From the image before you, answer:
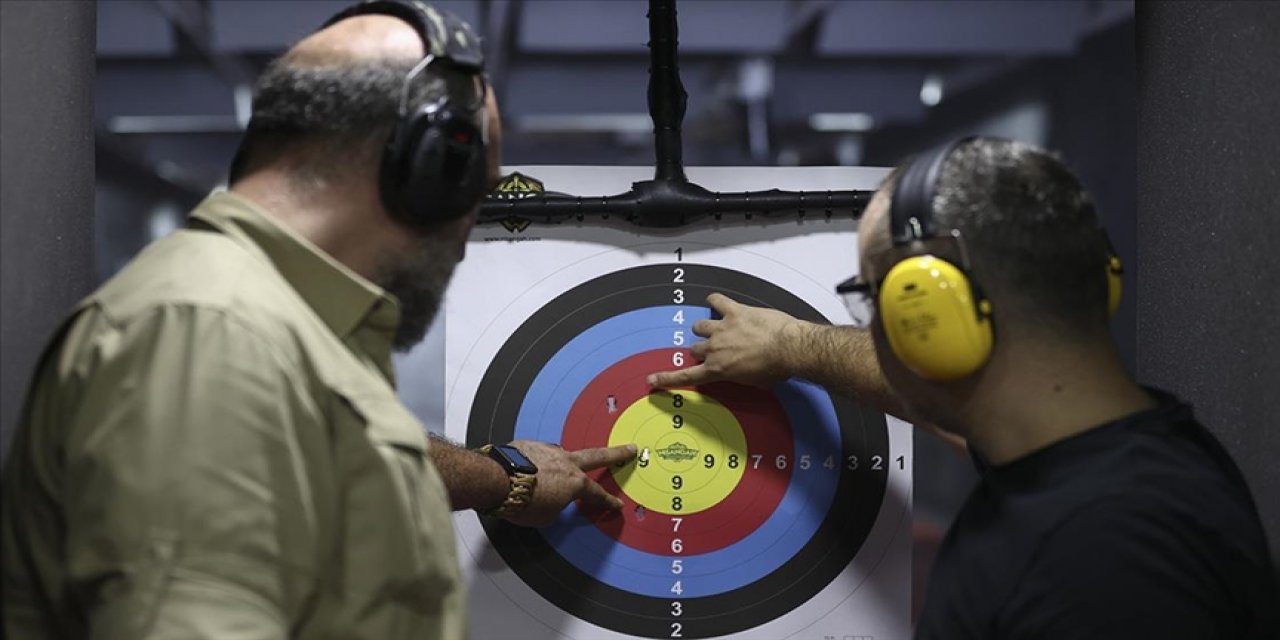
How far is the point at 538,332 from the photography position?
1.74 meters

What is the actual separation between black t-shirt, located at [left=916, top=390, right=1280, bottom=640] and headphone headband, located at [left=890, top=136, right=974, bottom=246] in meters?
0.22

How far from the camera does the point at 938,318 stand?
103cm

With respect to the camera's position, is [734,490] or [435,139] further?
[734,490]

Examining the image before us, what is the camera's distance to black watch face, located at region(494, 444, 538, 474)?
5.28 feet

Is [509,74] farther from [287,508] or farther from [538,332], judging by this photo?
[287,508]

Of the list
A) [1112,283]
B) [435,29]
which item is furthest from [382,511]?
[1112,283]

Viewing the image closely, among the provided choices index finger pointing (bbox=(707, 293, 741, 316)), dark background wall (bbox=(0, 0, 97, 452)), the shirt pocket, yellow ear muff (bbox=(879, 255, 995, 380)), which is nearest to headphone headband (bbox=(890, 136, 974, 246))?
yellow ear muff (bbox=(879, 255, 995, 380))

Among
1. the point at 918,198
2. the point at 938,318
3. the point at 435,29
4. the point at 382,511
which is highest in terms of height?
the point at 435,29

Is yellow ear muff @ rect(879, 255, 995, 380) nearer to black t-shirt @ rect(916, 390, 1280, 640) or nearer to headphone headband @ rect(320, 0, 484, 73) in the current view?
black t-shirt @ rect(916, 390, 1280, 640)

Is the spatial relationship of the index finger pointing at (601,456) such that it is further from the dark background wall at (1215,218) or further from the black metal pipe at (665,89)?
the dark background wall at (1215,218)

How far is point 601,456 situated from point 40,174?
0.85 metres

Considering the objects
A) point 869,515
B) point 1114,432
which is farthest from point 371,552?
point 869,515

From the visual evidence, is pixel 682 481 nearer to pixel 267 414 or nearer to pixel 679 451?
pixel 679 451

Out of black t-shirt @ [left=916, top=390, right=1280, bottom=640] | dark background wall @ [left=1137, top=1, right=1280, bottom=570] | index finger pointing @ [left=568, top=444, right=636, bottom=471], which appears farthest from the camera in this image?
index finger pointing @ [left=568, top=444, right=636, bottom=471]
